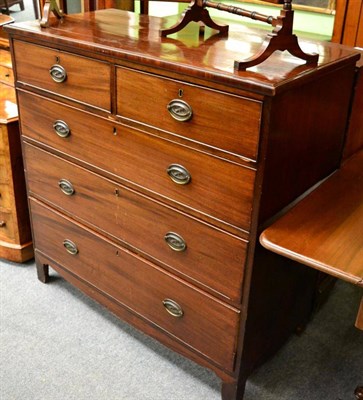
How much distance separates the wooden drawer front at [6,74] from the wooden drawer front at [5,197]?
0.59 m

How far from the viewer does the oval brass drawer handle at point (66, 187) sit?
1.93 meters

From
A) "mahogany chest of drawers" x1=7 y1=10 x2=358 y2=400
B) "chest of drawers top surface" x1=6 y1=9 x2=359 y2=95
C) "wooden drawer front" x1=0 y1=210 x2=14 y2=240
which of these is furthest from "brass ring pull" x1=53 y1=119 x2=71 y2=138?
"wooden drawer front" x1=0 y1=210 x2=14 y2=240

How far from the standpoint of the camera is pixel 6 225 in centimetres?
240

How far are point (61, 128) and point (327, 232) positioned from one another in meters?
0.99

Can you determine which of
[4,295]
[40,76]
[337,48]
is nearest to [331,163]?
[337,48]

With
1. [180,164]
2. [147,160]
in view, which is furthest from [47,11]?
[180,164]

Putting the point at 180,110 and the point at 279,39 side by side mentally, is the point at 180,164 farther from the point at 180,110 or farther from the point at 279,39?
the point at 279,39

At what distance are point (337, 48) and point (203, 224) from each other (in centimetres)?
71

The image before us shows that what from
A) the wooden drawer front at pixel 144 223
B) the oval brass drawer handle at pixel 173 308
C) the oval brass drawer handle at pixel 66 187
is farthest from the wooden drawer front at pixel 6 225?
the oval brass drawer handle at pixel 173 308

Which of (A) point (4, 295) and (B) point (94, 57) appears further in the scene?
(A) point (4, 295)

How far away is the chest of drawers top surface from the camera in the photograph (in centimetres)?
131

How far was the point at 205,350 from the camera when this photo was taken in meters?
1.75

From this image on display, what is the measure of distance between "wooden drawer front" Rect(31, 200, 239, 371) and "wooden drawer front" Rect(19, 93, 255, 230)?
0.31 metres

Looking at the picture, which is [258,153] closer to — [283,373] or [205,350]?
[205,350]
